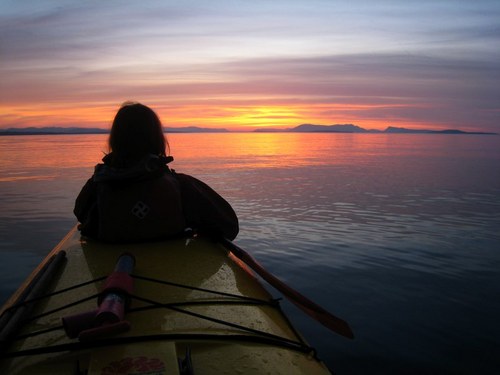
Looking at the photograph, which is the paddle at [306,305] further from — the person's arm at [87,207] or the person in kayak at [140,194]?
the person's arm at [87,207]

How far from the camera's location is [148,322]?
7.98 ft

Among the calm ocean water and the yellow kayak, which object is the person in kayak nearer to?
the yellow kayak

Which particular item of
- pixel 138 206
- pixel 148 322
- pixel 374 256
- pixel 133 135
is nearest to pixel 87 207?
pixel 138 206

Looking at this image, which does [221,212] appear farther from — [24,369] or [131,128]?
[24,369]

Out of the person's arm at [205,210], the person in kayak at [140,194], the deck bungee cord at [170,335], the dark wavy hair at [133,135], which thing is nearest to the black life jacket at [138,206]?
the person in kayak at [140,194]

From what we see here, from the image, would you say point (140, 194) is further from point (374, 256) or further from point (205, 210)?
point (374, 256)

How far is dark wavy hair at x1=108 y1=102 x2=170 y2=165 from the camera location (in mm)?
4031

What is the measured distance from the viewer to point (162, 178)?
13.0ft

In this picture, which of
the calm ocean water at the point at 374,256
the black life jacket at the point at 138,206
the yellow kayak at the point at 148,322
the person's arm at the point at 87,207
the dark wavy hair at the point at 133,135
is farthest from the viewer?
the calm ocean water at the point at 374,256

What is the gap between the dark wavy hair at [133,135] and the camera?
4.03 metres

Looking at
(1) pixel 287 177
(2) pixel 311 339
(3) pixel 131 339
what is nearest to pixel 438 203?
(1) pixel 287 177

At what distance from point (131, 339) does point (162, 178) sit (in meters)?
2.05

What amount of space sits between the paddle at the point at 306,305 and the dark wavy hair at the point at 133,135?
1.17 m

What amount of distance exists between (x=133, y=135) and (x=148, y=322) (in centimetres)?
202
